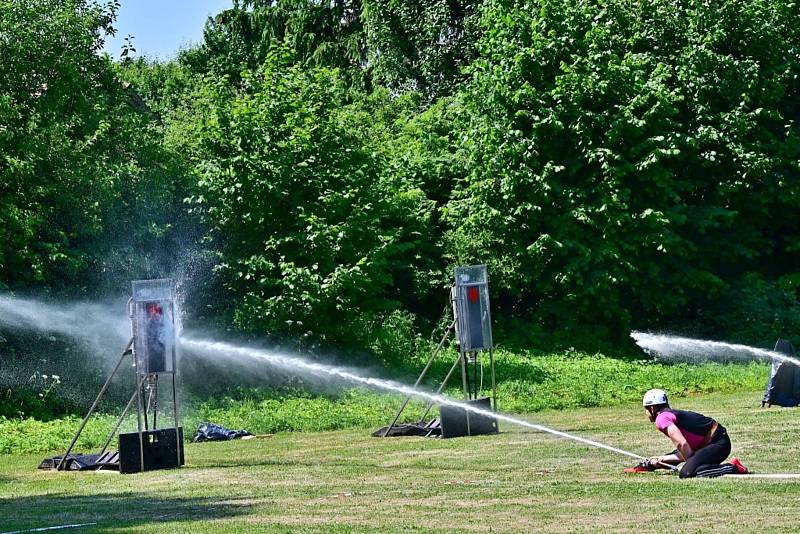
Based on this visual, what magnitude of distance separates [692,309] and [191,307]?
15039 mm

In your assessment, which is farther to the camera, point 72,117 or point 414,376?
point 414,376

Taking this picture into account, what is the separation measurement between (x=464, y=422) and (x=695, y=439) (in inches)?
283

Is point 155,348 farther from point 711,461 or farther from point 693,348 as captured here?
point 693,348

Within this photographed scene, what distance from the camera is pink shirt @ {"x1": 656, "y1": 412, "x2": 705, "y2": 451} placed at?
13305 mm

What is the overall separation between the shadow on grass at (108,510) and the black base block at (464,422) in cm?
676

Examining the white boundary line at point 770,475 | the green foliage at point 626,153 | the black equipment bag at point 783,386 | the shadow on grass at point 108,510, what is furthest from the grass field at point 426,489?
the green foliage at point 626,153

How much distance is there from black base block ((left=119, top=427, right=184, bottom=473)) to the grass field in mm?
332

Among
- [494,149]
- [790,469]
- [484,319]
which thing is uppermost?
[494,149]

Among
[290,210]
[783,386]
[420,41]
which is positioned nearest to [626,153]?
[290,210]

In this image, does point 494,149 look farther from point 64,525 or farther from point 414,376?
point 64,525

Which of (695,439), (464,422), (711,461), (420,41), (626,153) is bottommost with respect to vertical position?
(711,461)

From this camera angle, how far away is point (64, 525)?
11680 millimetres

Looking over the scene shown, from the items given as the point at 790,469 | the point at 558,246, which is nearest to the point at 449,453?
the point at 790,469

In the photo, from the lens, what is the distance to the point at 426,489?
44.0 feet
